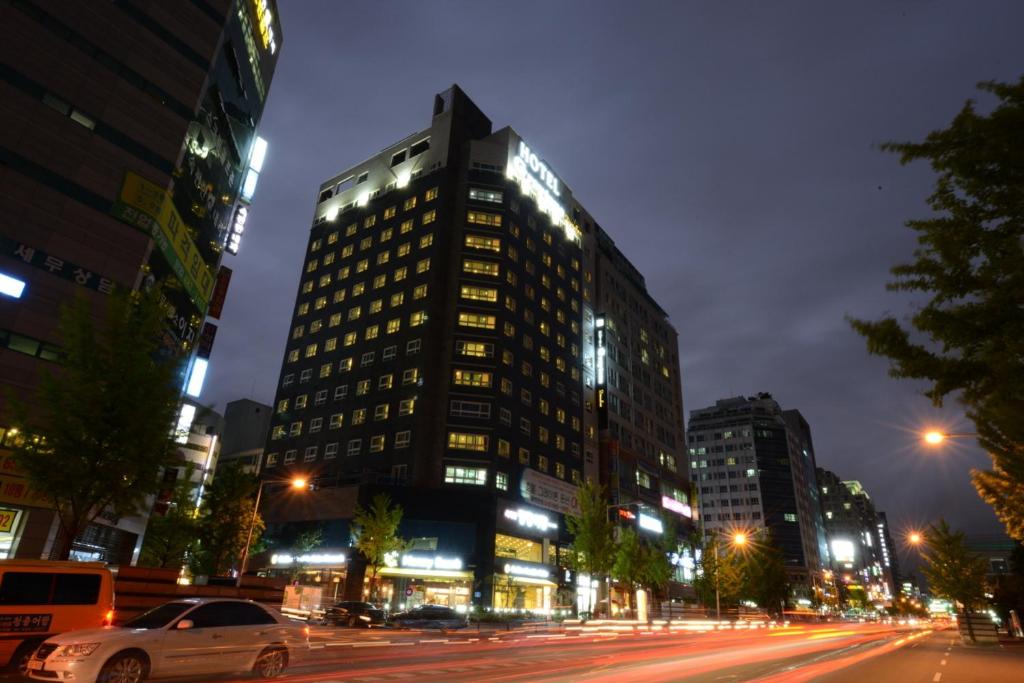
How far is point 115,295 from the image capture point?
70.8 ft

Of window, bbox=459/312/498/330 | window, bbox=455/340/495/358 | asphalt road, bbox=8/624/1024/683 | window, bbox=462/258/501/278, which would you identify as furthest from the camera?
window, bbox=462/258/501/278

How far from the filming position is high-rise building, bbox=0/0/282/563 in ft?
116

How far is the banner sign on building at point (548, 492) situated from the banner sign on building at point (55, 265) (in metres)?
45.5

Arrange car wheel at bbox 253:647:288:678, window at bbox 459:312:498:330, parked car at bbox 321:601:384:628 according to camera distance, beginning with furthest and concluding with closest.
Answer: window at bbox 459:312:498:330, parked car at bbox 321:601:384:628, car wheel at bbox 253:647:288:678

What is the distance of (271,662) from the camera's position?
13703 mm

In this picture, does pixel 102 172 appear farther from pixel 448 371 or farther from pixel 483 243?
pixel 483 243

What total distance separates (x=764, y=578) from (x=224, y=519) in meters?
76.6

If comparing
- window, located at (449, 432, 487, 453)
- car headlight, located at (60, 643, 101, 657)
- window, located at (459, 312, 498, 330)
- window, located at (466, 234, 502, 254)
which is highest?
window, located at (466, 234, 502, 254)

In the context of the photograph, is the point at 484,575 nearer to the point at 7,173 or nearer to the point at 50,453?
the point at 50,453

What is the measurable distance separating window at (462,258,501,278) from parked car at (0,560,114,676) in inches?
2478

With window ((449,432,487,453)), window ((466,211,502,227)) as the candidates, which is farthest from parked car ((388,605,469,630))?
window ((466,211,502,227))

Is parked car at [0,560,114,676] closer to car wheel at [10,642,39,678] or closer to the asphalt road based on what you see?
car wheel at [10,642,39,678]

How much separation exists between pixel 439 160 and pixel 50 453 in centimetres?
7149

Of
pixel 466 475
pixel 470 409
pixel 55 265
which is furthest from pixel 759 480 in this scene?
pixel 55 265
